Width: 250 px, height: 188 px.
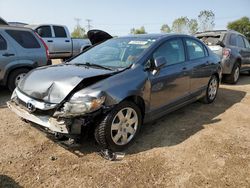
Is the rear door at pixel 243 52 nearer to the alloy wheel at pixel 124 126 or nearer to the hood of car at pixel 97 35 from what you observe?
the hood of car at pixel 97 35

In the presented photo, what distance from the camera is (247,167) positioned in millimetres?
3283

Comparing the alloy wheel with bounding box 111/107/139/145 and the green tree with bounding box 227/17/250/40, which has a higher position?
the green tree with bounding box 227/17/250/40

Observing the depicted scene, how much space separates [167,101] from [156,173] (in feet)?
4.93

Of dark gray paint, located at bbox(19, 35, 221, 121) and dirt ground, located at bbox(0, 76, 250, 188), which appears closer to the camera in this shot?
dirt ground, located at bbox(0, 76, 250, 188)

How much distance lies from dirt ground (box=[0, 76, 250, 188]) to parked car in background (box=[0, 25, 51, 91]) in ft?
5.54

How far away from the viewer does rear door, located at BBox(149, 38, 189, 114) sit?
4012 millimetres

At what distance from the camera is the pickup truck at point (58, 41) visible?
10969 millimetres

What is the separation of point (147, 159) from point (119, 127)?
1.85ft

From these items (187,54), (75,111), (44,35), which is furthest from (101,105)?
(44,35)

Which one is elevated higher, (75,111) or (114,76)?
(114,76)

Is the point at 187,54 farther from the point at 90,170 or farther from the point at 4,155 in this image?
the point at 4,155

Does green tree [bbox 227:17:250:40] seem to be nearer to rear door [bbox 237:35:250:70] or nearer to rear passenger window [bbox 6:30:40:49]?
rear door [bbox 237:35:250:70]

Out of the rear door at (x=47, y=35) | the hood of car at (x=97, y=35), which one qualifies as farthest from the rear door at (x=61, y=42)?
the hood of car at (x=97, y=35)

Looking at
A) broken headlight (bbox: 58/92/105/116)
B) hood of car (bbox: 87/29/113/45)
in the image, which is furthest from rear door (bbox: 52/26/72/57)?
broken headlight (bbox: 58/92/105/116)
